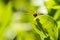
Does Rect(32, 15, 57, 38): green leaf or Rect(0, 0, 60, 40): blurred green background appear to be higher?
Rect(32, 15, 57, 38): green leaf

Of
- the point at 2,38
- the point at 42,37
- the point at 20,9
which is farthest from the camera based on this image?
the point at 20,9

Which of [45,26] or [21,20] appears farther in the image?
[21,20]

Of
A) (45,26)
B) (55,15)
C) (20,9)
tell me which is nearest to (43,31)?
(45,26)

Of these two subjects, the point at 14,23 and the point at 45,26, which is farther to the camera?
the point at 14,23

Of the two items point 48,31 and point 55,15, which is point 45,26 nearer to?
point 48,31

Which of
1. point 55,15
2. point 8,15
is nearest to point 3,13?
point 8,15

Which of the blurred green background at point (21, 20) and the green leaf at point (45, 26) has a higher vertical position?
the green leaf at point (45, 26)

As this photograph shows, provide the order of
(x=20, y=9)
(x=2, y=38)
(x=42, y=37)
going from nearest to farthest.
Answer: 1. (x=42, y=37)
2. (x=2, y=38)
3. (x=20, y=9)

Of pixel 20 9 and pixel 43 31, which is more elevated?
pixel 43 31

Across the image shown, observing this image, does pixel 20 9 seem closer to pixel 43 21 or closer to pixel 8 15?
pixel 8 15
